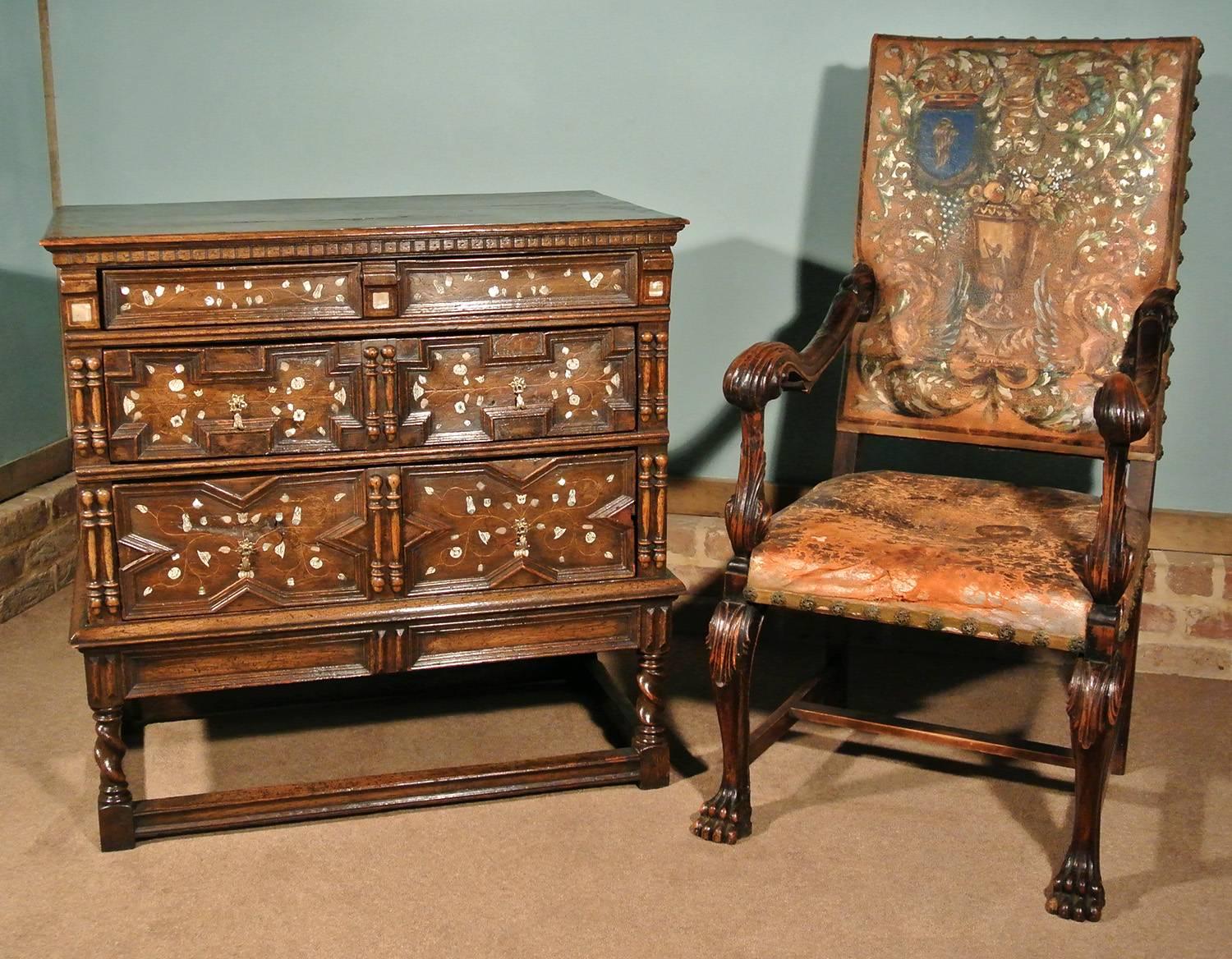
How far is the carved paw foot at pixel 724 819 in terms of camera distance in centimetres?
249

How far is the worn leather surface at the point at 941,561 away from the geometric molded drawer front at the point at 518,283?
0.49 meters

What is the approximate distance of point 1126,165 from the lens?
2643 millimetres

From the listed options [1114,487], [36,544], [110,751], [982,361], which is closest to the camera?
[1114,487]

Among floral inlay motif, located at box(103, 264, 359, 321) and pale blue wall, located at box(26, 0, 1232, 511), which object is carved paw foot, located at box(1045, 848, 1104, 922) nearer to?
pale blue wall, located at box(26, 0, 1232, 511)

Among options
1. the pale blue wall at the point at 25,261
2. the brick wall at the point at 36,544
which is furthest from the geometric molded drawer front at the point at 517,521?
the pale blue wall at the point at 25,261

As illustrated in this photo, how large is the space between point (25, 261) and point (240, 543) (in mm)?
1538

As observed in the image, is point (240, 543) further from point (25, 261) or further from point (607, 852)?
point (25, 261)

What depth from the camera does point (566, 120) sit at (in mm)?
3291

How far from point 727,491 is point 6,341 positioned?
1.75 m

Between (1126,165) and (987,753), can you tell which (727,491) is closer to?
(987,753)

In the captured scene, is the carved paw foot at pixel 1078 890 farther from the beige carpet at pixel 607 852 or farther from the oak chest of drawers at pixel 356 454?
the oak chest of drawers at pixel 356 454

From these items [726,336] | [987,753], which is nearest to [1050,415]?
[987,753]

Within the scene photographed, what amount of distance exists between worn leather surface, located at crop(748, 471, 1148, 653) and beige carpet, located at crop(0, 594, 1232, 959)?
1.45ft

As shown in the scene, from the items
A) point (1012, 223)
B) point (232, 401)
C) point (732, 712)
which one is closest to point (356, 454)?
point (232, 401)
